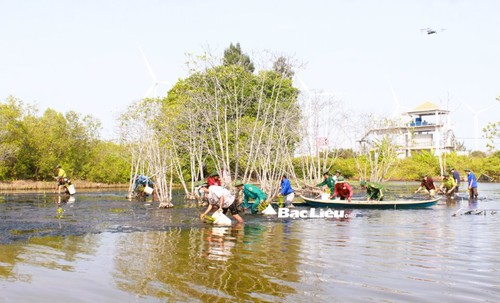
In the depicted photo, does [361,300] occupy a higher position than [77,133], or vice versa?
[77,133]

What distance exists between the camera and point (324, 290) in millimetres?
8250

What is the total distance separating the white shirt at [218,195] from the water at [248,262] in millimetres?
828

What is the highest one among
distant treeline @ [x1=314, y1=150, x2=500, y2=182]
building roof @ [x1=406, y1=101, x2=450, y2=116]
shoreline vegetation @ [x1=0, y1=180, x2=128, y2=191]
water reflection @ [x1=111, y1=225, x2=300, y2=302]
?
building roof @ [x1=406, y1=101, x2=450, y2=116]

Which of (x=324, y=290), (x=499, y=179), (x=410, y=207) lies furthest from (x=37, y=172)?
(x=499, y=179)

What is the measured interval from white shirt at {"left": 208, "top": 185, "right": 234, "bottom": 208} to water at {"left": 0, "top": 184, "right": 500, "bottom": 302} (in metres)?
0.83

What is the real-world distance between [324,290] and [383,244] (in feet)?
18.0

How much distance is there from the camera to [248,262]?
34.7 feet

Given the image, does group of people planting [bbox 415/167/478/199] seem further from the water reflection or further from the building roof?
the building roof

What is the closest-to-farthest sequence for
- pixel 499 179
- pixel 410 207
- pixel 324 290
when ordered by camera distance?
1. pixel 324 290
2. pixel 410 207
3. pixel 499 179

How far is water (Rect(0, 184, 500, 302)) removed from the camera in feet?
26.3

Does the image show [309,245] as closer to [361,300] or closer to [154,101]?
[361,300]

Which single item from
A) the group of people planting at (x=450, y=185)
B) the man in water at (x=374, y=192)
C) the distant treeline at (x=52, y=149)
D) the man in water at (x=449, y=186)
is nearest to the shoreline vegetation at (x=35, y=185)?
the distant treeline at (x=52, y=149)

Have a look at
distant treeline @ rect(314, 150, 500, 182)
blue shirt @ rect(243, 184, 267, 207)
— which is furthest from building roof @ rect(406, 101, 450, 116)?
blue shirt @ rect(243, 184, 267, 207)

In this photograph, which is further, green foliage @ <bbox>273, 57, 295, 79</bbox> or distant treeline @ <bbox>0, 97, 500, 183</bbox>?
distant treeline @ <bbox>0, 97, 500, 183</bbox>
